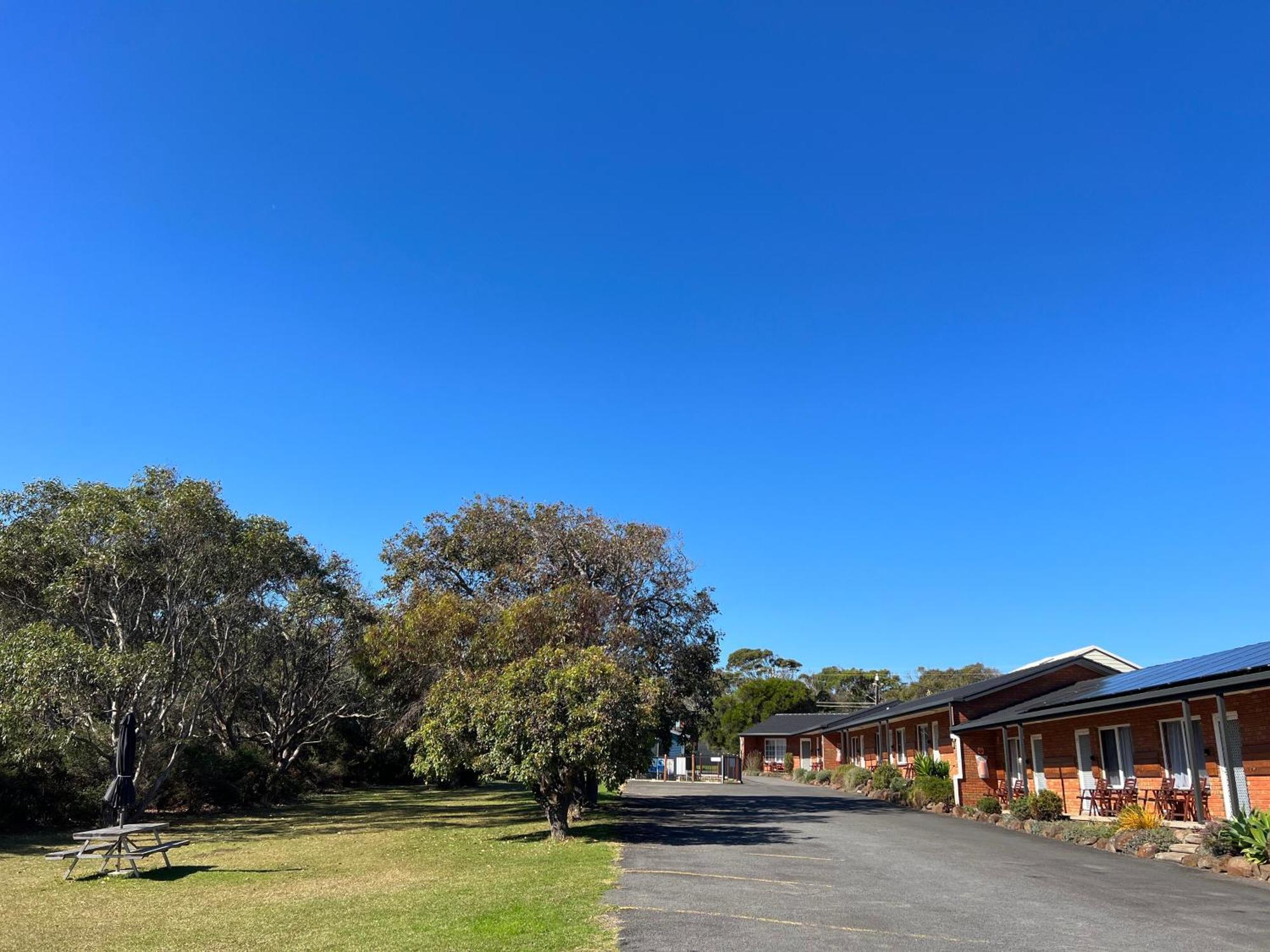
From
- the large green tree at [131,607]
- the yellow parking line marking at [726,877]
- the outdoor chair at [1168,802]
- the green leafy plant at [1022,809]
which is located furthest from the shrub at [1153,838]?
the large green tree at [131,607]

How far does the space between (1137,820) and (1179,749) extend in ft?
9.64

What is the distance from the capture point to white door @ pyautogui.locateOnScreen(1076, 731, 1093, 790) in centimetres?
2323

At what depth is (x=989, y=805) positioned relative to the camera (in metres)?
25.6

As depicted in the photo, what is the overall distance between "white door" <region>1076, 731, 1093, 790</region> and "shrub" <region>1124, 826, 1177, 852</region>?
5.80 meters

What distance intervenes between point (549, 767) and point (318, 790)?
2549 cm

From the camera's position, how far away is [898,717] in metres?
36.3

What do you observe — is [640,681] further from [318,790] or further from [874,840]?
[318,790]

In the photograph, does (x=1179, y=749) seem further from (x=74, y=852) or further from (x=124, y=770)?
(x=124, y=770)

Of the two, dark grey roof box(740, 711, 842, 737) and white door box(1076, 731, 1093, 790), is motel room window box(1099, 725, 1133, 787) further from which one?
dark grey roof box(740, 711, 842, 737)

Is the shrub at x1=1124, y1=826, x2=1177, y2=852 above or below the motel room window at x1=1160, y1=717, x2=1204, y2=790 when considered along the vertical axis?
below

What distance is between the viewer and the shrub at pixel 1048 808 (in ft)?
73.9

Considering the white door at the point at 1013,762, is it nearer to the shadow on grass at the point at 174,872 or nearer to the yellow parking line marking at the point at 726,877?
the yellow parking line marking at the point at 726,877

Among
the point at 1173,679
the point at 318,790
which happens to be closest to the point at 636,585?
the point at 1173,679

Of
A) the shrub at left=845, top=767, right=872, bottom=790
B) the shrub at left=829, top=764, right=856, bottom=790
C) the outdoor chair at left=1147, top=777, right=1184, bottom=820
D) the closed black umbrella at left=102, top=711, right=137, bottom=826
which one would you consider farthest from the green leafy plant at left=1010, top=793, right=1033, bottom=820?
the closed black umbrella at left=102, top=711, right=137, bottom=826
